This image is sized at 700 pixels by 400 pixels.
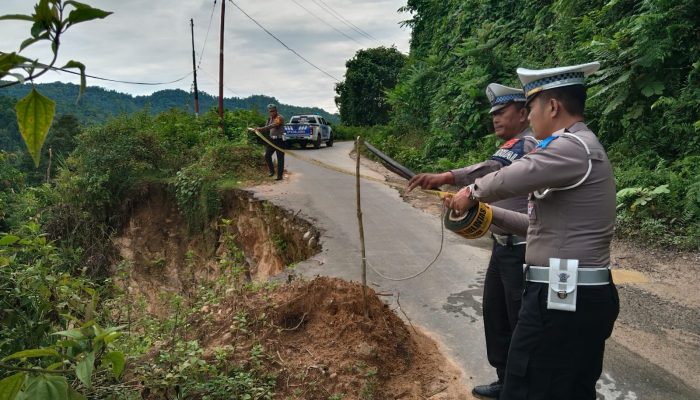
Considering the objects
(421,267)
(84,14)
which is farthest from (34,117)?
(421,267)

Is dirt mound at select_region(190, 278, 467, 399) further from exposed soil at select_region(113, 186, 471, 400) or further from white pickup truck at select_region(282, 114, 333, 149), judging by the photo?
white pickup truck at select_region(282, 114, 333, 149)

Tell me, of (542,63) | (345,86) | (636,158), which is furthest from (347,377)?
(345,86)

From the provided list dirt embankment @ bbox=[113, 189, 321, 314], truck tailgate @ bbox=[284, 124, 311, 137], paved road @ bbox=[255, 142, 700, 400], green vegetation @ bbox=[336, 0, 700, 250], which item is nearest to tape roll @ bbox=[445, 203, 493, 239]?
paved road @ bbox=[255, 142, 700, 400]

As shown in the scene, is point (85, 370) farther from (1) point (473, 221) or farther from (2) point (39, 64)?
(1) point (473, 221)

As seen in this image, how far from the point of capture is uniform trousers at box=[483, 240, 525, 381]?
2.96m

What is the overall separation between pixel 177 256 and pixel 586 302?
1197 cm

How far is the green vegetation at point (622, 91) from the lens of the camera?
23.1 ft

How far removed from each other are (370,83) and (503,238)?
35.5 metres

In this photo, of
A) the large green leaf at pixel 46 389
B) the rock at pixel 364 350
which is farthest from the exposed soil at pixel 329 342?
the large green leaf at pixel 46 389

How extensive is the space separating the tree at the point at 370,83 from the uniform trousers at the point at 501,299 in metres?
34.9

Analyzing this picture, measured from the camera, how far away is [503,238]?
305 cm

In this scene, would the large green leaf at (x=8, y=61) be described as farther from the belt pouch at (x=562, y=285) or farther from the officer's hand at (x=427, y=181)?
the officer's hand at (x=427, y=181)

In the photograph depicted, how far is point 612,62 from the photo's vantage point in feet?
30.6

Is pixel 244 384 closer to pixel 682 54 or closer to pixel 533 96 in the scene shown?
pixel 533 96
